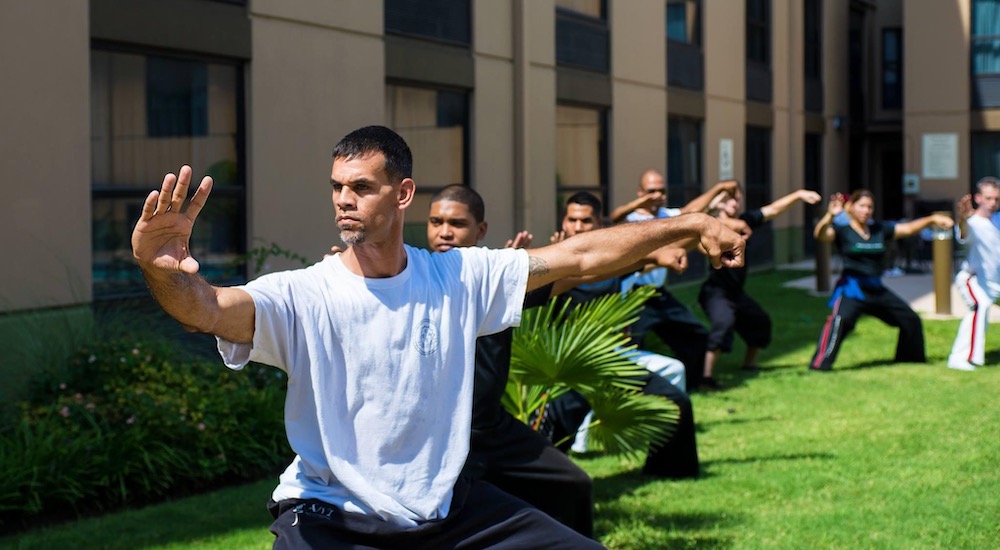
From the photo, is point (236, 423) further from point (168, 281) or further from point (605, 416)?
point (168, 281)

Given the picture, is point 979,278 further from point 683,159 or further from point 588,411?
point 683,159

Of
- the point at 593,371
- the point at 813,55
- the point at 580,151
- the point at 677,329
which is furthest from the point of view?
the point at 813,55

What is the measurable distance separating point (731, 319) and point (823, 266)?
8.67m

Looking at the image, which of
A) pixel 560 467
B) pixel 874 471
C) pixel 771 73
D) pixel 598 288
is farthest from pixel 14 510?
pixel 771 73

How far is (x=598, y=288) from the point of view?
8.44 meters

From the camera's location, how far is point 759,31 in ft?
85.4

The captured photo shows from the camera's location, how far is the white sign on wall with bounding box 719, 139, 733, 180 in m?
23.3

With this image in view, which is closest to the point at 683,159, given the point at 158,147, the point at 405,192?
the point at 158,147

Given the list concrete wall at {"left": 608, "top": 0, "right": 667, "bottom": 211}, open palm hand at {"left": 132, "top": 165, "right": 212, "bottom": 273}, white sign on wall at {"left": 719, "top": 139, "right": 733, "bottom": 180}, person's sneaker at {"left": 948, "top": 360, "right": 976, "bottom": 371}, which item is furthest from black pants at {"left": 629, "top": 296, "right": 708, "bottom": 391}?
white sign on wall at {"left": 719, "top": 139, "right": 733, "bottom": 180}

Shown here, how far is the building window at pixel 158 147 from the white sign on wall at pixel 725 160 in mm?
13295

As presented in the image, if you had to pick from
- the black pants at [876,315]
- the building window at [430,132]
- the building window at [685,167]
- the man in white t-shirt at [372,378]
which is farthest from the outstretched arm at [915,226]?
the man in white t-shirt at [372,378]

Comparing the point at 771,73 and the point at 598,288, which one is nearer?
the point at 598,288

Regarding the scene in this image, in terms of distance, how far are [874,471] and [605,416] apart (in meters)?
2.01

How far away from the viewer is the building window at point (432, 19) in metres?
13.7
